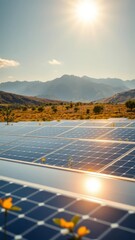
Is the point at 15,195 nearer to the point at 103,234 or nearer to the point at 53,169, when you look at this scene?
the point at 103,234

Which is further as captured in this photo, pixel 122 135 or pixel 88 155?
pixel 122 135

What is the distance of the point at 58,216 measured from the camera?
562 centimetres

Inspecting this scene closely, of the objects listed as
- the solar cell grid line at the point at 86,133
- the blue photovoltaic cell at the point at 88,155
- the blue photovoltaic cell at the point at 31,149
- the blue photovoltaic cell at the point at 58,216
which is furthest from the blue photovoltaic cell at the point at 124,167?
the solar cell grid line at the point at 86,133

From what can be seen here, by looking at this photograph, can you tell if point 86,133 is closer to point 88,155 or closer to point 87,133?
point 87,133

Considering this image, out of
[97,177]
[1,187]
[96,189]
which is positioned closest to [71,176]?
[97,177]

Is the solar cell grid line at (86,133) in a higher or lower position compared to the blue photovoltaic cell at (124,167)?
higher

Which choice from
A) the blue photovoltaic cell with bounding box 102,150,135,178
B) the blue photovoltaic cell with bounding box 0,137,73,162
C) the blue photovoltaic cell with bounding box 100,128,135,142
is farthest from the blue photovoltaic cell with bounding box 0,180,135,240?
the blue photovoltaic cell with bounding box 100,128,135,142

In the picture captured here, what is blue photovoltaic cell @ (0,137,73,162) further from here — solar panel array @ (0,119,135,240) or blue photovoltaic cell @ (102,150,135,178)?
blue photovoltaic cell @ (102,150,135,178)

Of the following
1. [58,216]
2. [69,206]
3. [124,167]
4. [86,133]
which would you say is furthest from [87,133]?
[58,216]

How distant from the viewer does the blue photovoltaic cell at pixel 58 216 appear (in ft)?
16.1

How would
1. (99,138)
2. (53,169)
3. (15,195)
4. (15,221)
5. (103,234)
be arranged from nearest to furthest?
(103,234) < (15,221) < (15,195) < (53,169) < (99,138)

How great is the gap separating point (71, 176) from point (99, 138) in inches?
305

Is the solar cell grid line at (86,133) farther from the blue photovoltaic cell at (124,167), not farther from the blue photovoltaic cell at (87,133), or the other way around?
the blue photovoltaic cell at (124,167)

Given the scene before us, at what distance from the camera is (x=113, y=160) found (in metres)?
12.4
